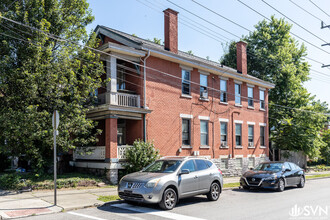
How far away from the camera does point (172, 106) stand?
19828mm

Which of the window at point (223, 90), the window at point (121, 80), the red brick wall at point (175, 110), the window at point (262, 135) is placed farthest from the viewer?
the window at point (262, 135)

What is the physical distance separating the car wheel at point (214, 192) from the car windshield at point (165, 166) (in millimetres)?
1742

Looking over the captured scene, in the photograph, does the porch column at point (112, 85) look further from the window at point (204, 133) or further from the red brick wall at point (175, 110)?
the window at point (204, 133)

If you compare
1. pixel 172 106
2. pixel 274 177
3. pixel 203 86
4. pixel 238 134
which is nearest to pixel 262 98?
pixel 238 134

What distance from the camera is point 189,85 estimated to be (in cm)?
2127

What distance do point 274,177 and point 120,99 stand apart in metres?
8.73

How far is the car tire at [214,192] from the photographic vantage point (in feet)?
38.2

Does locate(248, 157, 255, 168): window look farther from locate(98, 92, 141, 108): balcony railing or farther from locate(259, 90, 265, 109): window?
locate(98, 92, 141, 108): balcony railing

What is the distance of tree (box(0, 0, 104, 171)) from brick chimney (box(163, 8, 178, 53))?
6.17 metres

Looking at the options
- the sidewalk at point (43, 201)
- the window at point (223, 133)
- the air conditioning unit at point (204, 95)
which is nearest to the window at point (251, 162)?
the window at point (223, 133)

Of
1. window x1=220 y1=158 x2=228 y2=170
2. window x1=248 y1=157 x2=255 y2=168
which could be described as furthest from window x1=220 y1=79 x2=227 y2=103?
window x1=248 y1=157 x2=255 y2=168

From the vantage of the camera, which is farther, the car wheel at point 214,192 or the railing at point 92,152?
the railing at point 92,152

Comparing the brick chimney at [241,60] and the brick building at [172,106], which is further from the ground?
the brick chimney at [241,60]

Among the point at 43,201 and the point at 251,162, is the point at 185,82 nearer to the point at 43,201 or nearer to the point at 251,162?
the point at 251,162
